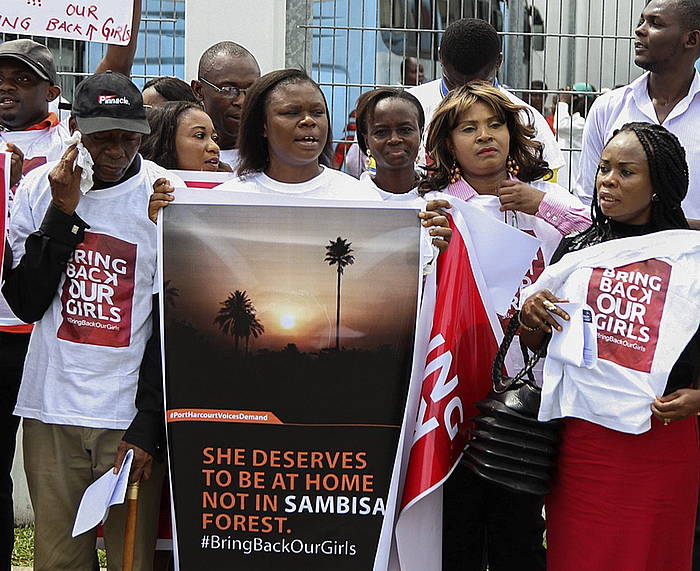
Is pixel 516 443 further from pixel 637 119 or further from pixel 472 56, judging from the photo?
pixel 472 56

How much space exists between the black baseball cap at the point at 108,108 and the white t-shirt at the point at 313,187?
1.27 feet

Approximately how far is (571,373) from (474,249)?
0.62m

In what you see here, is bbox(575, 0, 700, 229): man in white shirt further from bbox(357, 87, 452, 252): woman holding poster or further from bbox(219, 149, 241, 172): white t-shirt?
bbox(219, 149, 241, 172): white t-shirt

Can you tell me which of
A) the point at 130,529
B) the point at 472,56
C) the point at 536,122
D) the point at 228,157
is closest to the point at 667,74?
the point at 536,122

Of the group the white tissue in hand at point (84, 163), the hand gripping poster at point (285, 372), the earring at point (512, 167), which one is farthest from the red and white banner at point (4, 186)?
the earring at point (512, 167)

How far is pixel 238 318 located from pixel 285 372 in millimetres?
242

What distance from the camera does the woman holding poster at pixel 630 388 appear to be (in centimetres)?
374

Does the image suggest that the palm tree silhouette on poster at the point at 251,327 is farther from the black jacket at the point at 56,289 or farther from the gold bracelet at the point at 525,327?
the gold bracelet at the point at 525,327

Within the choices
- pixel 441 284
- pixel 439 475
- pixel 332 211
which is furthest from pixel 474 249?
pixel 439 475

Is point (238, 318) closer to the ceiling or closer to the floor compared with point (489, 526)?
closer to the ceiling

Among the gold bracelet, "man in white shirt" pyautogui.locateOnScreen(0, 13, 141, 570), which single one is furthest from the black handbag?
"man in white shirt" pyautogui.locateOnScreen(0, 13, 141, 570)

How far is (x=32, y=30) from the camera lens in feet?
17.3

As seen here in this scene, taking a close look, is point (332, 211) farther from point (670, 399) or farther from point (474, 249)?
point (670, 399)

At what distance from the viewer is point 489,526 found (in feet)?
14.0
